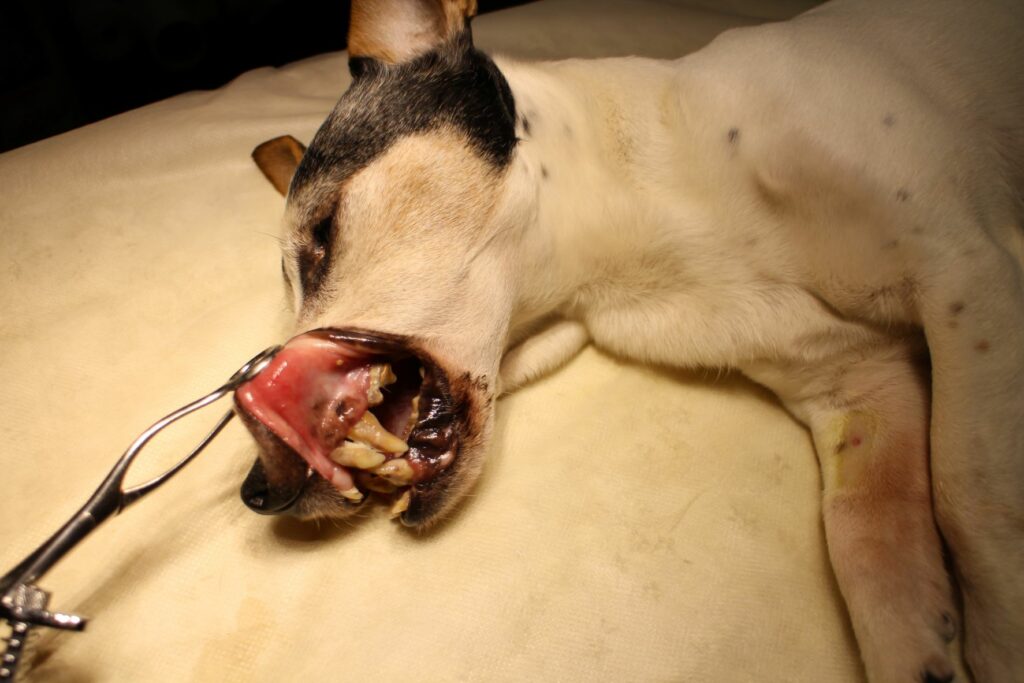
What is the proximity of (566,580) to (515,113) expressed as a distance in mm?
1125

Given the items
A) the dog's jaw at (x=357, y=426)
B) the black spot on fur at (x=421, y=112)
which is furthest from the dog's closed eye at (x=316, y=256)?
the dog's jaw at (x=357, y=426)

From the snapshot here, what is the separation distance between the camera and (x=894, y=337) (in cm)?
174

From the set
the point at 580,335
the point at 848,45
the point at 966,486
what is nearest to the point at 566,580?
the point at 580,335

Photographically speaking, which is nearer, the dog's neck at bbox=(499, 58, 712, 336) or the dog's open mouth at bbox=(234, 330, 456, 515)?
the dog's open mouth at bbox=(234, 330, 456, 515)

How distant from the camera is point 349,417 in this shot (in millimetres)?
1438

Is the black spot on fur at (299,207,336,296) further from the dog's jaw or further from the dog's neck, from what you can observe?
the dog's neck

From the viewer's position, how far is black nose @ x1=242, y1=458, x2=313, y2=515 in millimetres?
1396

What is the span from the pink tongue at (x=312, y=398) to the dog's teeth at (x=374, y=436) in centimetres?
2

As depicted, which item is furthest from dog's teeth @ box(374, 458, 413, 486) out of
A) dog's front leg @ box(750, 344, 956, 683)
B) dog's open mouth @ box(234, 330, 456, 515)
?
dog's front leg @ box(750, 344, 956, 683)

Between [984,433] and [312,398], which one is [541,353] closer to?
[312,398]

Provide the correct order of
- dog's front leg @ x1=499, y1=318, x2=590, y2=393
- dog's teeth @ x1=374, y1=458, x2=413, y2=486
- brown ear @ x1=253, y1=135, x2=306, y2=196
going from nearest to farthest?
dog's teeth @ x1=374, y1=458, x2=413, y2=486 → dog's front leg @ x1=499, y1=318, x2=590, y2=393 → brown ear @ x1=253, y1=135, x2=306, y2=196

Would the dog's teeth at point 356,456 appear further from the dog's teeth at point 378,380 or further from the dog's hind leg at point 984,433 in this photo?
the dog's hind leg at point 984,433

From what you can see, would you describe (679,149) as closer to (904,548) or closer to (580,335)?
(580,335)

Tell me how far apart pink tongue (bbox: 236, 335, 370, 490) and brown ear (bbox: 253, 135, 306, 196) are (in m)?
0.93
